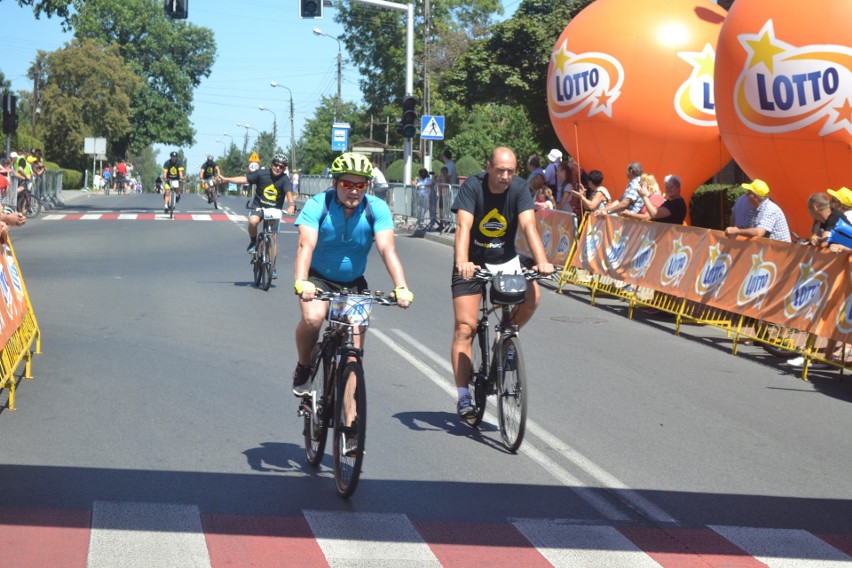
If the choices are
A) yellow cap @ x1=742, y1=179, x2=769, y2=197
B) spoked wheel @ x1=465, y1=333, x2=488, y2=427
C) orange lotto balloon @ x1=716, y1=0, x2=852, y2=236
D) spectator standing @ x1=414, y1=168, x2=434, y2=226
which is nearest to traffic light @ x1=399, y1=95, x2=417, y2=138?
spectator standing @ x1=414, y1=168, x2=434, y2=226

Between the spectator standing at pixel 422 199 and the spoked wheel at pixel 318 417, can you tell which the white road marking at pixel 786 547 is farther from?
the spectator standing at pixel 422 199

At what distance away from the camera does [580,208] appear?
68.8ft

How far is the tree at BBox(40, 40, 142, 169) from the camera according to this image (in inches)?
3204

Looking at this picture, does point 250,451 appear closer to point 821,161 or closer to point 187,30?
point 821,161

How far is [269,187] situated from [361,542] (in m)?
12.4

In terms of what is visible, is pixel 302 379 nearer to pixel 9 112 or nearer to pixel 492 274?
pixel 492 274

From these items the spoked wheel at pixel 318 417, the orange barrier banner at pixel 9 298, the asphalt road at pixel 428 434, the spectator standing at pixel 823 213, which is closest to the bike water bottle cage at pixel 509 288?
the asphalt road at pixel 428 434

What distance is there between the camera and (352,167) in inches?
272

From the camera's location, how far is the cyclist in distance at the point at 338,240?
7.00 metres

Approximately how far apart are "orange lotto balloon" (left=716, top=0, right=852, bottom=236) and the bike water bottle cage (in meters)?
8.66

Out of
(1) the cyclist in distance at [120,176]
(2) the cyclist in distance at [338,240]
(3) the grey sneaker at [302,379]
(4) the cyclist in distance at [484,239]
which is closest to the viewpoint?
(2) the cyclist in distance at [338,240]

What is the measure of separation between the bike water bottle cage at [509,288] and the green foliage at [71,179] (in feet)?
218

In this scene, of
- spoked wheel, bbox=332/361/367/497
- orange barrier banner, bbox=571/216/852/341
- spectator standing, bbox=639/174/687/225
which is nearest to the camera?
spoked wheel, bbox=332/361/367/497

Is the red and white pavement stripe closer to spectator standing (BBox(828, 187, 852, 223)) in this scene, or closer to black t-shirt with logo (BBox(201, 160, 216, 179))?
spectator standing (BBox(828, 187, 852, 223))
